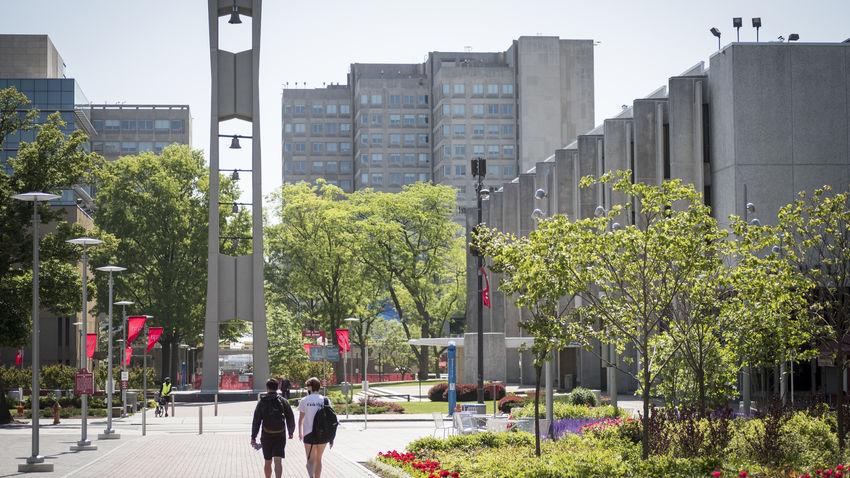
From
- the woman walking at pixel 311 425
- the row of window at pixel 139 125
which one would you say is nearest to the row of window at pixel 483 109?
the row of window at pixel 139 125

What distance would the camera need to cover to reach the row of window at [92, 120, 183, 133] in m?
148

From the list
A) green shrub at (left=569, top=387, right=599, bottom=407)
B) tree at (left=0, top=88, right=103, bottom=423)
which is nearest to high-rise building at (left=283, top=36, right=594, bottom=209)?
tree at (left=0, top=88, right=103, bottom=423)

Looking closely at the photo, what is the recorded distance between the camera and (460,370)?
65125 mm

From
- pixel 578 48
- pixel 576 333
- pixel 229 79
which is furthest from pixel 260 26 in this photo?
pixel 578 48

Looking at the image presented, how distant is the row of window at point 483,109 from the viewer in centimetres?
13875

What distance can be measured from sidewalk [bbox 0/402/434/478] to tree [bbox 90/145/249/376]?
26003 millimetres

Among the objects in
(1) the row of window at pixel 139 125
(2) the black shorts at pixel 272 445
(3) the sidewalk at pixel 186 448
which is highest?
(1) the row of window at pixel 139 125

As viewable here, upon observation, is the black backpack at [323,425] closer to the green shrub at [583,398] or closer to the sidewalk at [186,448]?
the sidewalk at [186,448]

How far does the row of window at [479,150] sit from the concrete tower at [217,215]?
3461 inches

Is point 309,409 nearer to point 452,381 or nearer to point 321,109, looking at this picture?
point 452,381

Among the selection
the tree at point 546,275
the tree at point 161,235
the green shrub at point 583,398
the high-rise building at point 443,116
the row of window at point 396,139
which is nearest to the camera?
the tree at point 546,275

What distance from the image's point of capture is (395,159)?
148500 mm

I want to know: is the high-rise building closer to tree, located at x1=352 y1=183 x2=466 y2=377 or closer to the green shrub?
tree, located at x1=352 y1=183 x2=466 y2=377

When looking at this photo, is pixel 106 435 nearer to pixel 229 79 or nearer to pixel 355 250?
Result: pixel 229 79
